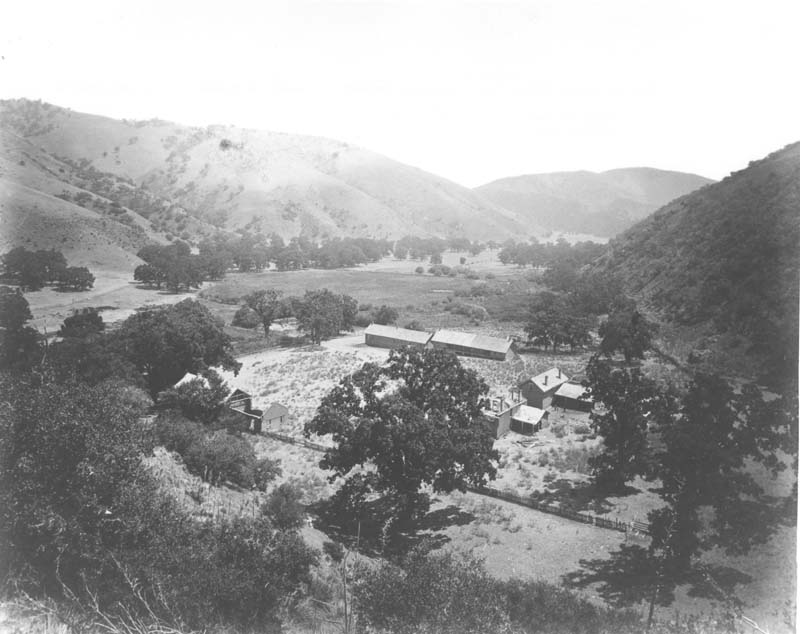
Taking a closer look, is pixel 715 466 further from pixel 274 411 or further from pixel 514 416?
pixel 274 411

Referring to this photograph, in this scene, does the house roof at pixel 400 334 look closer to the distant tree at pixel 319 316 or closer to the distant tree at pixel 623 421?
the distant tree at pixel 319 316

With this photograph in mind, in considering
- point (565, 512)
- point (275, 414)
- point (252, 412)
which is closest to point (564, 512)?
point (565, 512)

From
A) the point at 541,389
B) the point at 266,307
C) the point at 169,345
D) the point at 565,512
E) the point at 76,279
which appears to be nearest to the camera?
the point at 565,512

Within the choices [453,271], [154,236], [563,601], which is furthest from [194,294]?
[563,601]

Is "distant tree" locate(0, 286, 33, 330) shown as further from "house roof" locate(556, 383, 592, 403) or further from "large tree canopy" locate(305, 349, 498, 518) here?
"house roof" locate(556, 383, 592, 403)

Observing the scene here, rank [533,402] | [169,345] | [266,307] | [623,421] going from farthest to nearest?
[266,307], [533,402], [169,345], [623,421]

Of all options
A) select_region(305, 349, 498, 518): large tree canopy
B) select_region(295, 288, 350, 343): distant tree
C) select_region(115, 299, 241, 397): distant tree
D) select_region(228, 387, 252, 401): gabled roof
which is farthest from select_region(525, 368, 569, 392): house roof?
select_region(295, 288, 350, 343): distant tree

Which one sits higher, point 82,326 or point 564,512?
point 564,512
